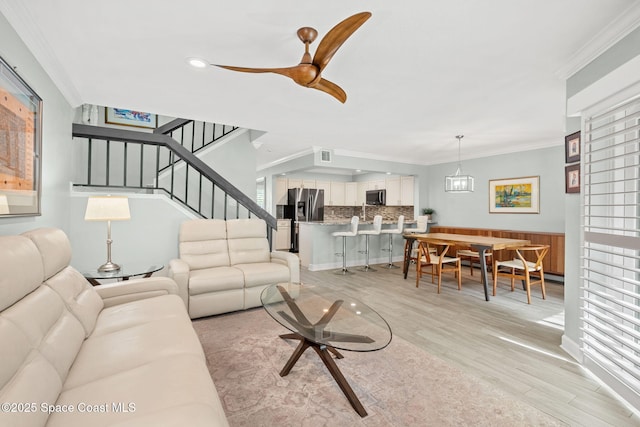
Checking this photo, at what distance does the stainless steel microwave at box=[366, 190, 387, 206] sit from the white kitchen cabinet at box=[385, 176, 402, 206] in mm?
103

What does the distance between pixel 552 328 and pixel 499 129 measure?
2.79m

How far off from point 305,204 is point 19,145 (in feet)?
20.3

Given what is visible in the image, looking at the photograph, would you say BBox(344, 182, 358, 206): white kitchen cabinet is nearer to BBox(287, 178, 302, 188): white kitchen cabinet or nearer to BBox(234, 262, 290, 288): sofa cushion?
BBox(287, 178, 302, 188): white kitchen cabinet

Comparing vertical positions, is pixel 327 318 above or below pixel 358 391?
above

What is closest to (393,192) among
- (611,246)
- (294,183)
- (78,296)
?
(294,183)

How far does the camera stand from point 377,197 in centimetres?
787

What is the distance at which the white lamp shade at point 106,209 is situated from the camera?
104 inches

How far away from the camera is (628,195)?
6.77 ft

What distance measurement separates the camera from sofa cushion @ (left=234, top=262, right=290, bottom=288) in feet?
10.7

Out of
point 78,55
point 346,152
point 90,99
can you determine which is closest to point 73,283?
point 78,55

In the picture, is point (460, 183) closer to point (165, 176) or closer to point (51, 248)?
point (165, 176)

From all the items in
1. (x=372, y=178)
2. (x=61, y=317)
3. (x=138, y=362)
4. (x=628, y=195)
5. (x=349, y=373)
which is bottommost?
(x=349, y=373)

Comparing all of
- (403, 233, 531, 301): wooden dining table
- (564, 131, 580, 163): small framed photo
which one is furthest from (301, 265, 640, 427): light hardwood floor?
(564, 131, 580, 163): small framed photo

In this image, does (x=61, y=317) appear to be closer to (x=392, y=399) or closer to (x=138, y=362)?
(x=138, y=362)
